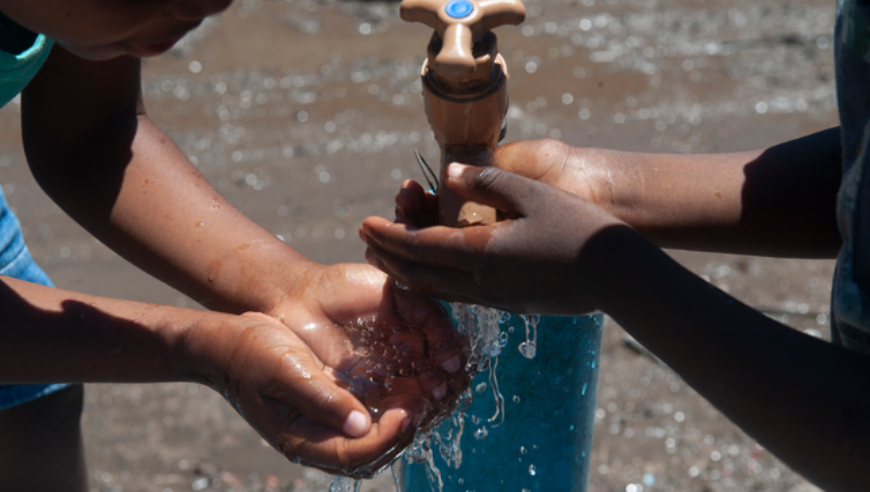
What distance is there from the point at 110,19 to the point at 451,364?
2.74 ft

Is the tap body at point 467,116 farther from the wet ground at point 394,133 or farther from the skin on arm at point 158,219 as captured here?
the wet ground at point 394,133

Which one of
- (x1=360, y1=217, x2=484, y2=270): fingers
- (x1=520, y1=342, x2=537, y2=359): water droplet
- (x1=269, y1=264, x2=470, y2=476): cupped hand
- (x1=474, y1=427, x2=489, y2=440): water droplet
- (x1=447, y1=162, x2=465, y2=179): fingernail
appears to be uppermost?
(x1=447, y1=162, x2=465, y2=179): fingernail

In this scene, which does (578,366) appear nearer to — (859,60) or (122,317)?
(859,60)

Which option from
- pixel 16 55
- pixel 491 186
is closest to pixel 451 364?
pixel 491 186

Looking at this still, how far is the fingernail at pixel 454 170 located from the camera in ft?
4.58

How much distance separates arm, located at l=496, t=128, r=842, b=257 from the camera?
5.35ft

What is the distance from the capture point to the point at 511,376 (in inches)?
62.9

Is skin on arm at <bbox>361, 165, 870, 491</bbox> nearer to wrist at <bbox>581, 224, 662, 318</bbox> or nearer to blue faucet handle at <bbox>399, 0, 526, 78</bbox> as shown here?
wrist at <bbox>581, 224, 662, 318</bbox>

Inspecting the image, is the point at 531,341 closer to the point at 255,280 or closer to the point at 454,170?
the point at 454,170

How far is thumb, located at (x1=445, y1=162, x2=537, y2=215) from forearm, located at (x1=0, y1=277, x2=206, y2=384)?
1.88ft

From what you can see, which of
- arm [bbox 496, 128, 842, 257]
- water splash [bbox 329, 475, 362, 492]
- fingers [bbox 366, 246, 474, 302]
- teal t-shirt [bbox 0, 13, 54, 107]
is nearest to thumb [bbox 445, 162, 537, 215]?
fingers [bbox 366, 246, 474, 302]

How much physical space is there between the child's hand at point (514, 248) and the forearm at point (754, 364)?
0.18 feet

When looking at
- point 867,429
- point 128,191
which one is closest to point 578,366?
point 867,429

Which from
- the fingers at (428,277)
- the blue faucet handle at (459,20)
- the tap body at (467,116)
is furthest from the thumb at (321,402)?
the blue faucet handle at (459,20)
